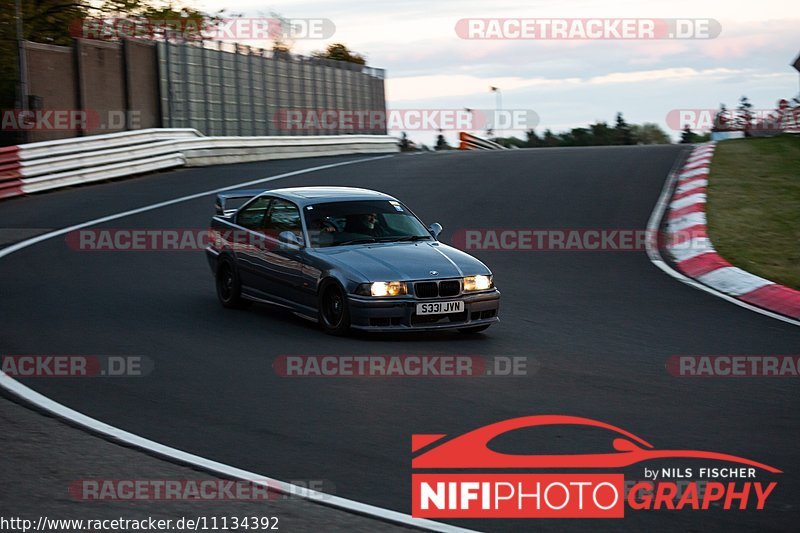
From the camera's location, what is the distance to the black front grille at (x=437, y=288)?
9.88m

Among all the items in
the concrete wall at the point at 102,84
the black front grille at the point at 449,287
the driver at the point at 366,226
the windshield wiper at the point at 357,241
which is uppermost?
the concrete wall at the point at 102,84

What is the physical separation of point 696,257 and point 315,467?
31.4ft

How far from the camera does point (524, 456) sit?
6.31 metres

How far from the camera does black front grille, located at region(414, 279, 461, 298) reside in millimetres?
9883

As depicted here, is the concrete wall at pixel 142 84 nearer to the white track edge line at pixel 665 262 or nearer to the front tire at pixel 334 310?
the white track edge line at pixel 665 262

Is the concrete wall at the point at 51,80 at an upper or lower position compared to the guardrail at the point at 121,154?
upper

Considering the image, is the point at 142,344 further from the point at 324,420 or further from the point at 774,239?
the point at 774,239

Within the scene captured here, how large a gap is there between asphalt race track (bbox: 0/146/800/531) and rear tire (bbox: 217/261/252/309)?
14 cm

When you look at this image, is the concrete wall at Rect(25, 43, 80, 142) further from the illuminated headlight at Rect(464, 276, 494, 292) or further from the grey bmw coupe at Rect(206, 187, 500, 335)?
the illuminated headlight at Rect(464, 276, 494, 292)

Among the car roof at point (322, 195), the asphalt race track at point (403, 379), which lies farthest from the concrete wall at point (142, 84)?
the car roof at point (322, 195)

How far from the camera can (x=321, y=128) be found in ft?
137

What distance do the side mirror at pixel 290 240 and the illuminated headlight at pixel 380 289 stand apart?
4.01ft

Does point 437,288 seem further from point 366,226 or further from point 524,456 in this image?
point 524,456

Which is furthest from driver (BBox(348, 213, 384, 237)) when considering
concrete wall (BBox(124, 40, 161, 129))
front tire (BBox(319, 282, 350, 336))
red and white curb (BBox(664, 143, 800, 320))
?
concrete wall (BBox(124, 40, 161, 129))
